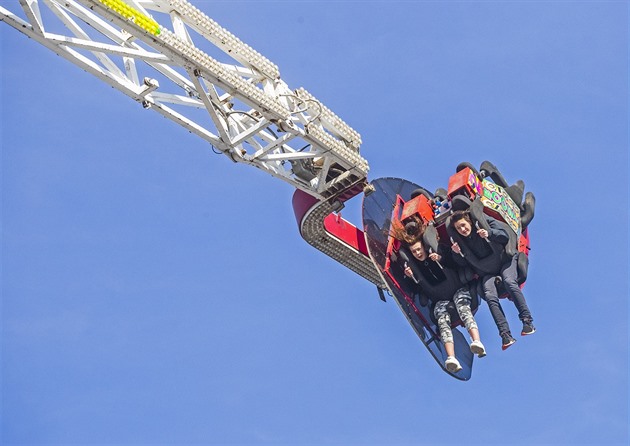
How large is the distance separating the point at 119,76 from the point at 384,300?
1168 cm

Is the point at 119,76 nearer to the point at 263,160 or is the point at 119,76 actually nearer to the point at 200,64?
the point at 200,64

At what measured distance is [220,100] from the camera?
105ft

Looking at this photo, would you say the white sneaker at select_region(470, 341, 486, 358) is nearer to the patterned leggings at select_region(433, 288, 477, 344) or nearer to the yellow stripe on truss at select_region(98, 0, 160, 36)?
the patterned leggings at select_region(433, 288, 477, 344)

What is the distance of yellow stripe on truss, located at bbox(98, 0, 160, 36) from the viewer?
28484mm

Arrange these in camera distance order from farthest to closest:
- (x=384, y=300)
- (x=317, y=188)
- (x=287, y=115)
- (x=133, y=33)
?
(x=384, y=300), (x=317, y=188), (x=287, y=115), (x=133, y=33)

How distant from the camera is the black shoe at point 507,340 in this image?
34.4 meters

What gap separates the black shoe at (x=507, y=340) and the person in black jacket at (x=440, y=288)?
1094mm

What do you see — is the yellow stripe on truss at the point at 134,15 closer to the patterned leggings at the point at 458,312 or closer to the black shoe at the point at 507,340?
the patterned leggings at the point at 458,312

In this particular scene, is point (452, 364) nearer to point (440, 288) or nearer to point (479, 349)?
point (479, 349)

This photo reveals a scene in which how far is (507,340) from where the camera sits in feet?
113

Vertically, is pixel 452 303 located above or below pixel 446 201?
below

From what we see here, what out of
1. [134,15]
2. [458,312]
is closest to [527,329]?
[458,312]

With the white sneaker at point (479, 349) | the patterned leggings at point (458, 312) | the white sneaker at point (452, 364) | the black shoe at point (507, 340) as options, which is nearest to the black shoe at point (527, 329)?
the black shoe at point (507, 340)

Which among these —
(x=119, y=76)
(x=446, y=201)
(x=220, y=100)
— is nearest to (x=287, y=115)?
(x=220, y=100)
